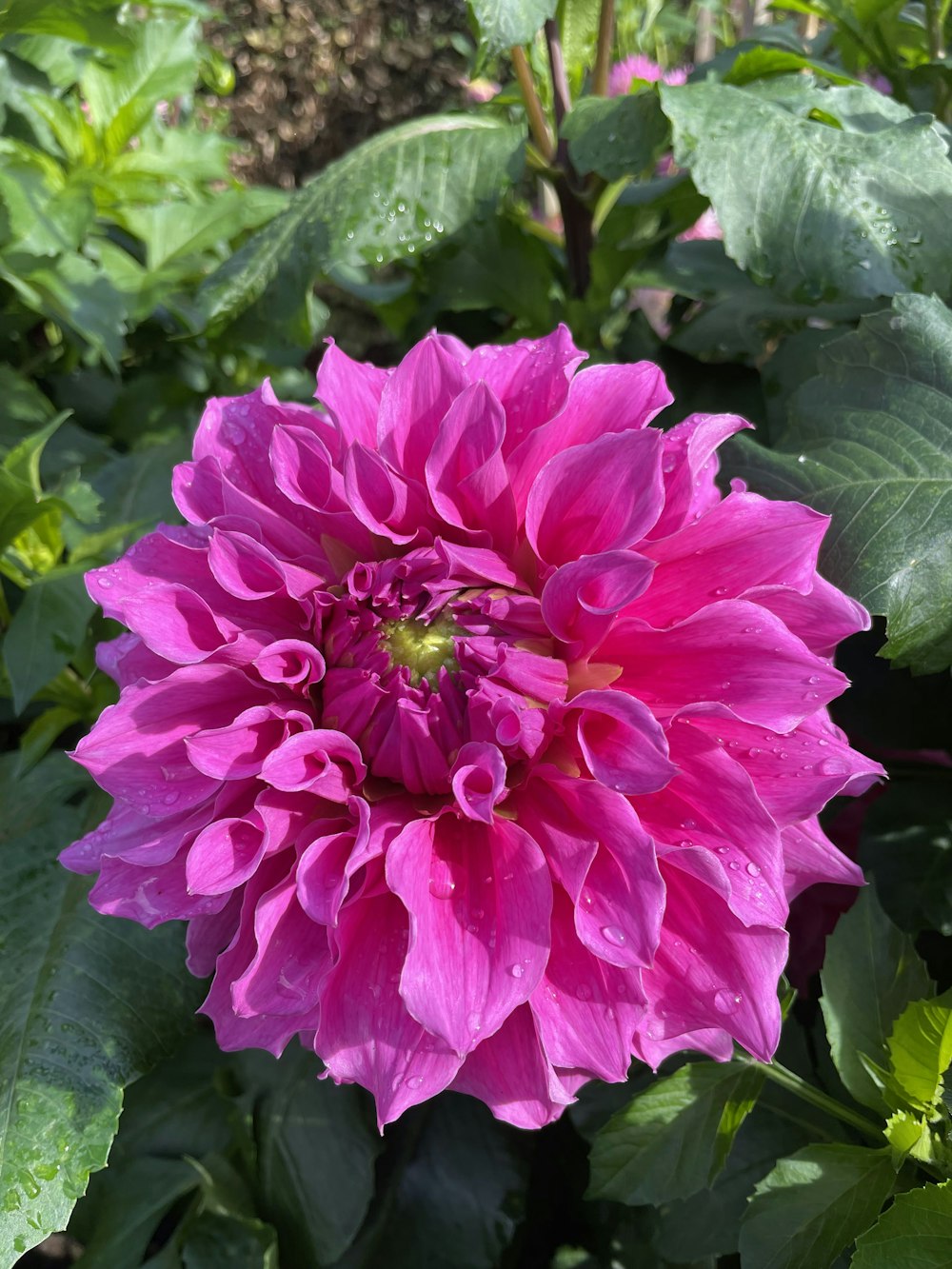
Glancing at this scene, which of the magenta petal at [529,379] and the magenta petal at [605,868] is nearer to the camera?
the magenta petal at [605,868]

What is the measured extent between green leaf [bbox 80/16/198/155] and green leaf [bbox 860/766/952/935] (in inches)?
51.8

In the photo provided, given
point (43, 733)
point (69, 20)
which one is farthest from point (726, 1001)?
point (69, 20)

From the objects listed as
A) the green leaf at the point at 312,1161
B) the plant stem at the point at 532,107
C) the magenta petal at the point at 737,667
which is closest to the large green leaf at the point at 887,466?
the magenta petal at the point at 737,667

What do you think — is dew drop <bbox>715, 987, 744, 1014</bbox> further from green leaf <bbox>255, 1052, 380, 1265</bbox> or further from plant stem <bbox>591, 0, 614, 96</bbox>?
plant stem <bbox>591, 0, 614, 96</bbox>

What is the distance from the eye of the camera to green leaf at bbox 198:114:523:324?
962mm

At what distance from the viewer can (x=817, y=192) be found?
852mm

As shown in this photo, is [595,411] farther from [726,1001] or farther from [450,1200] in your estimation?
[450,1200]

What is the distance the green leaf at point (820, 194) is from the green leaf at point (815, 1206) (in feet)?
2.23

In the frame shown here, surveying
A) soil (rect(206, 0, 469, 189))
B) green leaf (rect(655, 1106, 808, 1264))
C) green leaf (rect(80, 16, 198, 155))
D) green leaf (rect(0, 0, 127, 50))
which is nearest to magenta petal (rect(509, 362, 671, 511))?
green leaf (rect(655, 1106, 808, 1264))

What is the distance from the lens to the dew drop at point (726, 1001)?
23.7 inches

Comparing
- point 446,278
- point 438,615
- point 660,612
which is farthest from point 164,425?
point 660,612

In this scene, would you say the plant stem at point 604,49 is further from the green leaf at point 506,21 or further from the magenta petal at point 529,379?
the magenta petal at point 529,379

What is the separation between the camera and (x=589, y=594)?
0.63 meters

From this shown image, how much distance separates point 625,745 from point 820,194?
560mm
